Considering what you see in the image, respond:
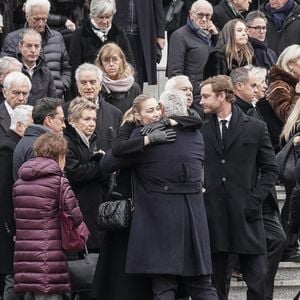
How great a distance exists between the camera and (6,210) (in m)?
13.3

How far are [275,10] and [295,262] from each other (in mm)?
4593

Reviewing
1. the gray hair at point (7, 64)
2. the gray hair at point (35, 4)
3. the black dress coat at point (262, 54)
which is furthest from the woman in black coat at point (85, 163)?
the black dress coat at point (262, 54)

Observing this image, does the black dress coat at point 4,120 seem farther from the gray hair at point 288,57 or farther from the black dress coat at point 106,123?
the gray hair at point 288,57

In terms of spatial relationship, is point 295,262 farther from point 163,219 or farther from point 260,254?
point 163,219

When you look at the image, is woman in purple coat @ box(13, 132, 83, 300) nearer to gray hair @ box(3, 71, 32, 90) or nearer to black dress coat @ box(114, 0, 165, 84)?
gray hair @ box(3, 71, 32, 90)

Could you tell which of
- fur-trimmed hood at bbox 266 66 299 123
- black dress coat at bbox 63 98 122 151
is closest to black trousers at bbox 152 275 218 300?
black dress coat at bbox 63 98 122 151

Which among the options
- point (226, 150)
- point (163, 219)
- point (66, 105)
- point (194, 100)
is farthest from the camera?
point (194, 100)

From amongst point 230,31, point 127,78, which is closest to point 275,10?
point 230,31

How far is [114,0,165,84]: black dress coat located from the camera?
17.2 metres

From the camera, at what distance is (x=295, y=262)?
14984 mm

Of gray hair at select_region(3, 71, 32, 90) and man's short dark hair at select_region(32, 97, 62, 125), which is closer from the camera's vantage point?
man's short dark hair at select_region(32, 97, 62, 125)

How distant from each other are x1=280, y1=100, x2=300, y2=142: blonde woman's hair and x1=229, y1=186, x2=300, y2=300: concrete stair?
4.20ft

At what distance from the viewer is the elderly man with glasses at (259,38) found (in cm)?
1745

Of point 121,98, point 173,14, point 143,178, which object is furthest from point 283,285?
point 173,14
